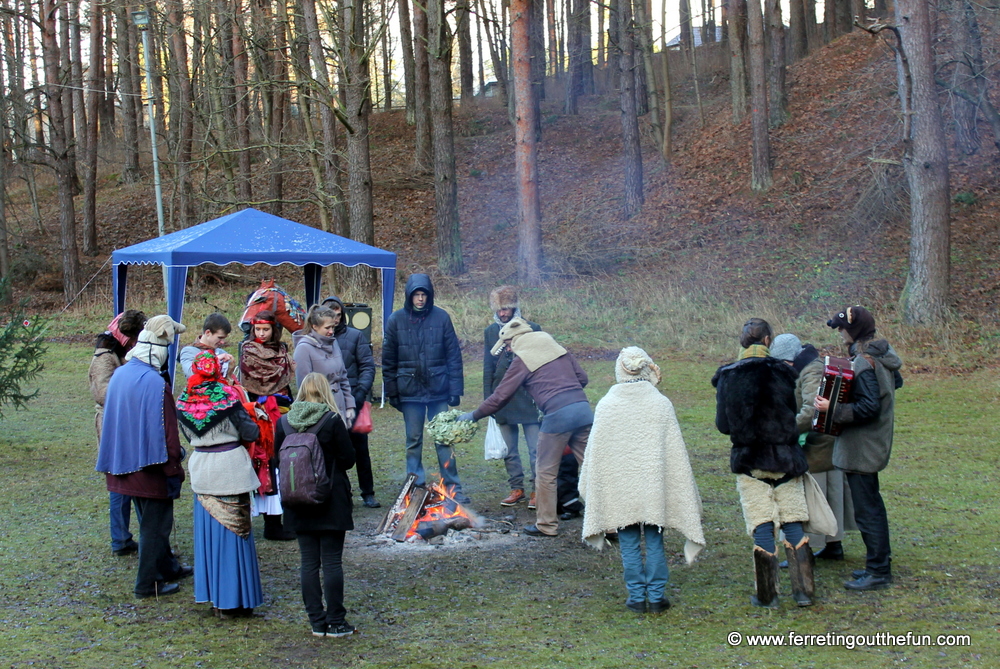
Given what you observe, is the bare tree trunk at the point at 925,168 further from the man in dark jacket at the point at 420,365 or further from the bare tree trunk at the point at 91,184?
the bare tree trunk at the point at 91,184

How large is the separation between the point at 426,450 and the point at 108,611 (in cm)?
476

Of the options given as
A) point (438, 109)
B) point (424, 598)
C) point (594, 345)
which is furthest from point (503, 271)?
point (424, 598)

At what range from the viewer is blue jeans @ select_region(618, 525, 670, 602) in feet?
15.8

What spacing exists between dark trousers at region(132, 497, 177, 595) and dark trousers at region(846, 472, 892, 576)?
13.0 ft

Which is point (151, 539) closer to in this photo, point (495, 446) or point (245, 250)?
point (495, 446)

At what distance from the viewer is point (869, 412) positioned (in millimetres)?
4859

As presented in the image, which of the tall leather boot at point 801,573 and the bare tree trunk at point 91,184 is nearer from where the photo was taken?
the tall leather boot at point 801,573

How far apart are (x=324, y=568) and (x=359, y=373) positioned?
3021mm

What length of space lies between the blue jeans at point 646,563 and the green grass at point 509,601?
134 mm

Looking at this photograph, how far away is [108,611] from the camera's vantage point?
16.4ft

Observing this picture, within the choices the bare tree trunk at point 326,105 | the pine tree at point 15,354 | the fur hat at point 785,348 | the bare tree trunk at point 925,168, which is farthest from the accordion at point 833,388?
the bare tree trunk at point 326,105

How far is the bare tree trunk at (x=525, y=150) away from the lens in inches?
663

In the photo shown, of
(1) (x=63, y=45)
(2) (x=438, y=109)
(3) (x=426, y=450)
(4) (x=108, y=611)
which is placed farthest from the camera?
(1) (x=63, y=45)

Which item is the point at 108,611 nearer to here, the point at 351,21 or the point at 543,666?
the point at 543,666
